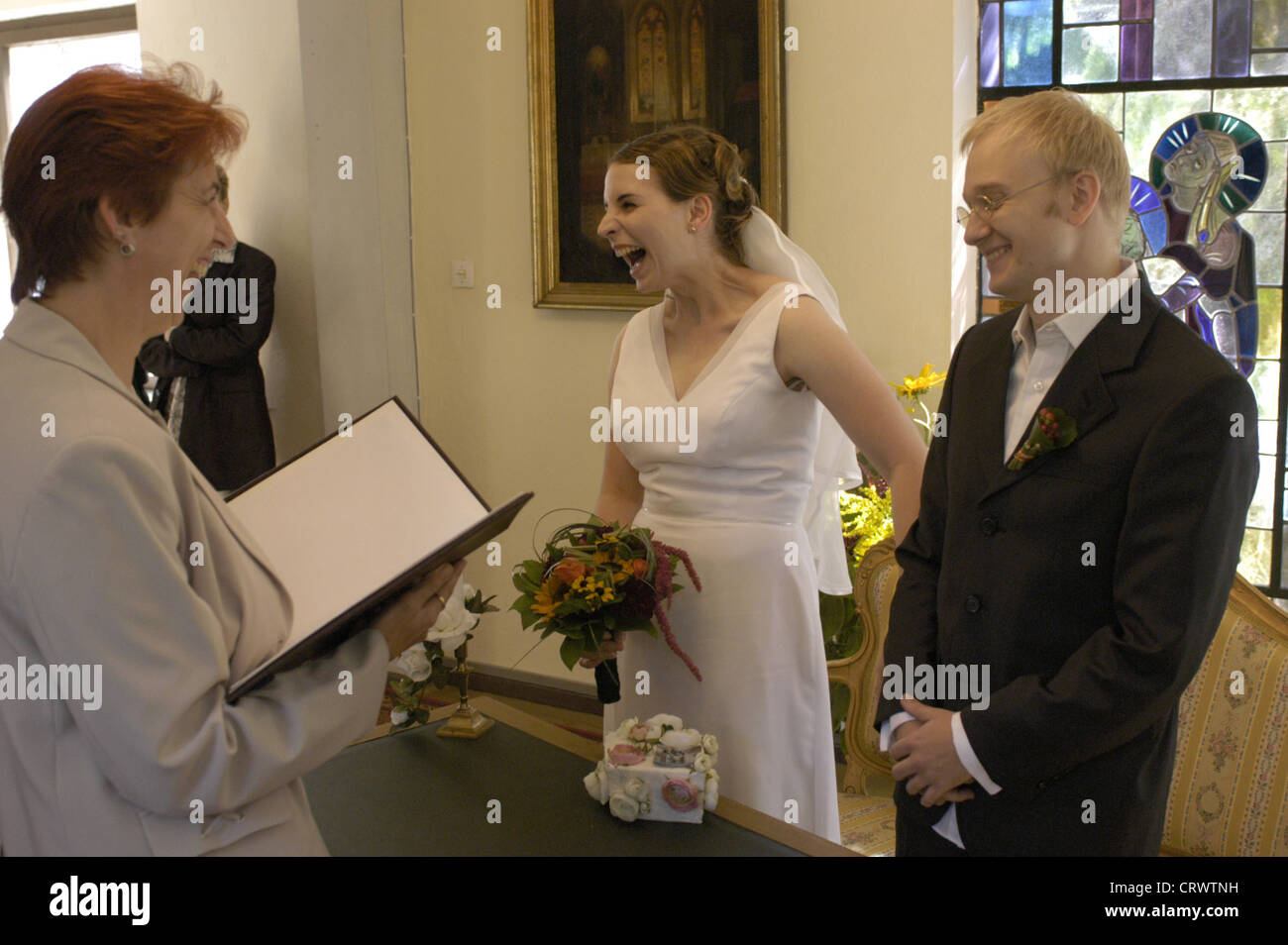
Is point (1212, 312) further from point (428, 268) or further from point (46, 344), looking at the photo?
point (46, 344)

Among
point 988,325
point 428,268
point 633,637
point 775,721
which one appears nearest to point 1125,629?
point 988,325

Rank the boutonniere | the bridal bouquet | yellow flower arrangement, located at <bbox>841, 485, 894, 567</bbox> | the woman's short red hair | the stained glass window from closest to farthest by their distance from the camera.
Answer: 1. the woman's short red hair
2. the boutonniere
3. the bridal bouquet
4. the stained glass window
5. yellow flower arrangement, located at <bbox>841, 485, 894, 567</bbox>

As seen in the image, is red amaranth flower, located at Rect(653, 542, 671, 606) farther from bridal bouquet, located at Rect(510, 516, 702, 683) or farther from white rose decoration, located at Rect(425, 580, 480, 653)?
white rose decoration, located at Rect(425, 580, 480, 653)

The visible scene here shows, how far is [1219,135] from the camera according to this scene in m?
3.91

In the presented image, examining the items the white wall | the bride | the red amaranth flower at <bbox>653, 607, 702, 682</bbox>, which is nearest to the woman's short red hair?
the red amaranth flower at <bbox>653, 607, 702, 682</bbox>

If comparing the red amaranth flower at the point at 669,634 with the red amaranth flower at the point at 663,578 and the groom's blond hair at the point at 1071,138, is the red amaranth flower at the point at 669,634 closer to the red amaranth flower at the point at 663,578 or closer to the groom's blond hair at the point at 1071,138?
the red amaranth flower at the point at 663,578

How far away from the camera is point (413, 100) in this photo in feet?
17.5

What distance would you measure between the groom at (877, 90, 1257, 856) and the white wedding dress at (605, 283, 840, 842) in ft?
→ 2.05

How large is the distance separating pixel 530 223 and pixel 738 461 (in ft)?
9.54

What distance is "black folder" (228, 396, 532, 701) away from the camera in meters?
1.69

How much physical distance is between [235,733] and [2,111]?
6.57m

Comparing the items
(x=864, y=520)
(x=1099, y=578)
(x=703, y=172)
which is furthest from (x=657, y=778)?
(x=864, y=520)

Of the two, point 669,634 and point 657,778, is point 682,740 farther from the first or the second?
point 669,634

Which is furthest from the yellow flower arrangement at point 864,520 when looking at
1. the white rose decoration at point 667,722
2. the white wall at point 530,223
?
the white rose decoration at point 667,722
